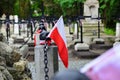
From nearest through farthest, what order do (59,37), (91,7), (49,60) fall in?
1. (59,37)
2. (49,60)
3. (91,7)

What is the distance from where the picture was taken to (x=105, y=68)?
3.44ft

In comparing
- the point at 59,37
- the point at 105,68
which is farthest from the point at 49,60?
the point at 105,68

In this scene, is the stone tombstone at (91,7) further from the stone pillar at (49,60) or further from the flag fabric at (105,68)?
the flag fabric at (105,68)

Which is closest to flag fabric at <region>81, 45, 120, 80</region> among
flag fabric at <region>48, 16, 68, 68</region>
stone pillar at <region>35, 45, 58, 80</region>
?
flag fabric at <region>48, 16, 68, 68</region>

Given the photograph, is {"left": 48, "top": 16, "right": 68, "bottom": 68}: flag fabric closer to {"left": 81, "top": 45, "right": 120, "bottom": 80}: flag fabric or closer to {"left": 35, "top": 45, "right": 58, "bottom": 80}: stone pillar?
{"left": 35, "top": 45, "right": 58, "bottom": 80}: stone pillar

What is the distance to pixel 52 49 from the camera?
771 centimetres

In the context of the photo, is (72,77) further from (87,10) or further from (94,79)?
(87,10)

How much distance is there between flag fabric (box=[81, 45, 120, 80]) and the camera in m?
1.04

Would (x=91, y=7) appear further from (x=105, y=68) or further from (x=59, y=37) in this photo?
(x=105, y=68)

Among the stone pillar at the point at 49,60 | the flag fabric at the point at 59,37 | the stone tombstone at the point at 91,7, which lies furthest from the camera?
the stone tombstone at the point at 91,7

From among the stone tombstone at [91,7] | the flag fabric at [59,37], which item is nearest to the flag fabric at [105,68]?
the flag fabric at [59,37]

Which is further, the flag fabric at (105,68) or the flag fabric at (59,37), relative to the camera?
the flag fabric at (59,37)

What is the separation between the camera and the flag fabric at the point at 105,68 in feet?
3.41

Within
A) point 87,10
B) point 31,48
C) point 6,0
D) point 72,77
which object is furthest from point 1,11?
point 72,77
